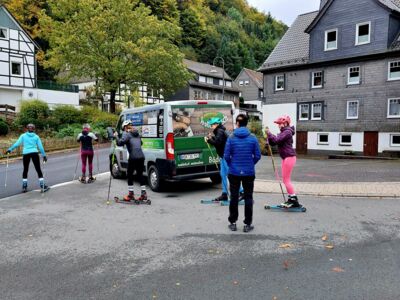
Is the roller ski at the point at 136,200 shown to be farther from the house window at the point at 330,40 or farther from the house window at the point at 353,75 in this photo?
the house window at the point at 330,40

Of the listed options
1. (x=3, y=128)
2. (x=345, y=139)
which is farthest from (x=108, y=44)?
(x=345, y=139)

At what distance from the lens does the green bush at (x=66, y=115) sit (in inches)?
1289

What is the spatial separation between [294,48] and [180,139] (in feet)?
88.0

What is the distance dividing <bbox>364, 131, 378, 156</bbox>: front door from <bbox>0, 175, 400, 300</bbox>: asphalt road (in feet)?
68.5

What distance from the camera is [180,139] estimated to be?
10070 millimetres

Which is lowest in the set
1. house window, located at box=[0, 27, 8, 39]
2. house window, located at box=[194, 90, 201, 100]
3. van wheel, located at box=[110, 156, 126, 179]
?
van wheel, located at box=[110, 156, 126, 179]

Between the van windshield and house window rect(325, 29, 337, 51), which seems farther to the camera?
house window rect(325, 29, 337, 51)

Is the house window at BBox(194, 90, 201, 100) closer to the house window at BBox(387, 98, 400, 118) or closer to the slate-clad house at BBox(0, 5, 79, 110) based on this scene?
the slate-clad house at BBox(0, 5, 79, 110)

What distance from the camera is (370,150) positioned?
28.0 metres

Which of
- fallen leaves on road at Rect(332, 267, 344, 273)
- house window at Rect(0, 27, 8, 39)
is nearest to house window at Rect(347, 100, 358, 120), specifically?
fallen leaves on road at Rect(332, 267, 344, 273)

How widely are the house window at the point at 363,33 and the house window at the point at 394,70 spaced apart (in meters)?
2.47

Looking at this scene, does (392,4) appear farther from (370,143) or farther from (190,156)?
(190,156)

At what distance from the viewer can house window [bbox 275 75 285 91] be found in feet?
111

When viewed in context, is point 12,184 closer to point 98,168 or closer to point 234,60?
point 98,168
